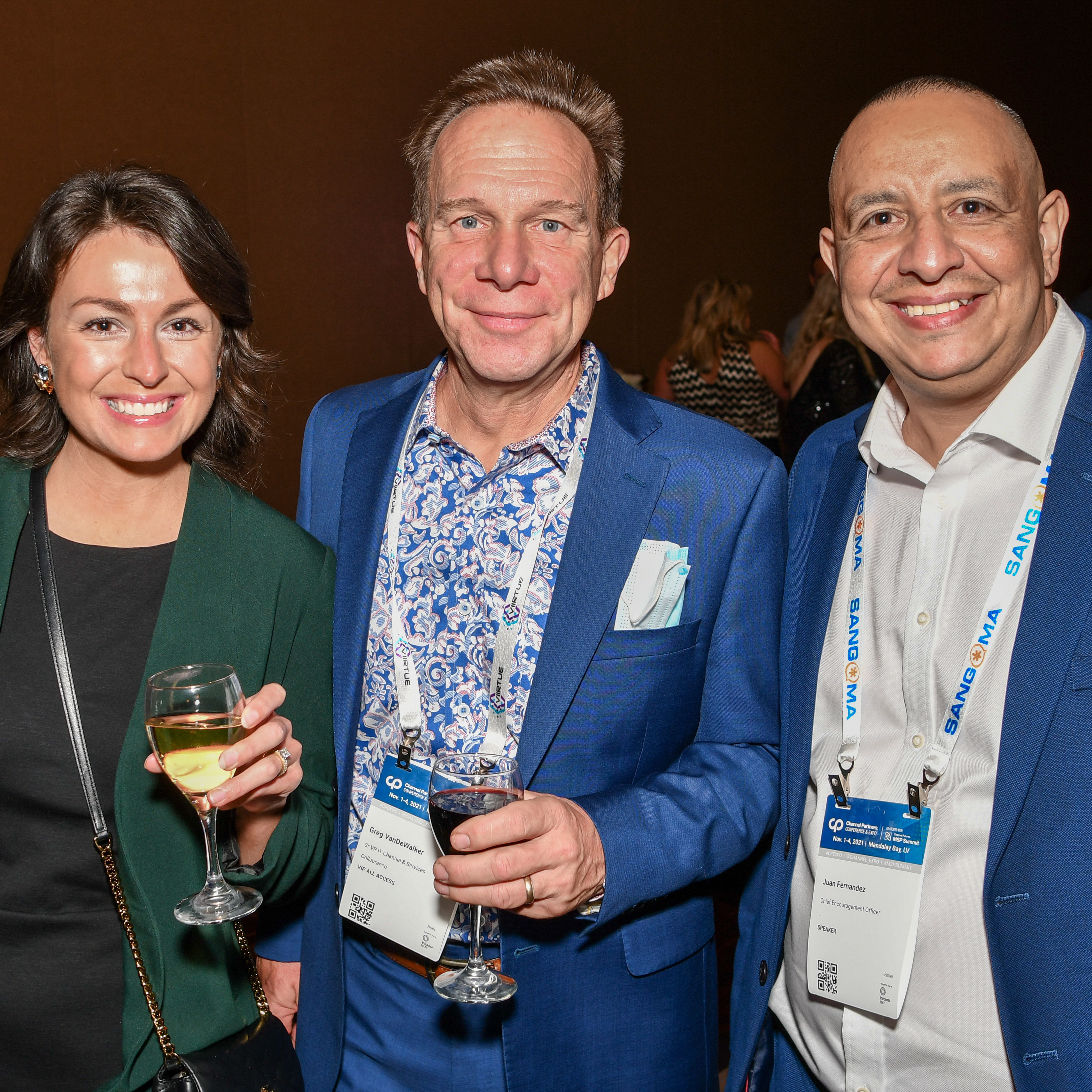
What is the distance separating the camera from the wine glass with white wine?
143cm

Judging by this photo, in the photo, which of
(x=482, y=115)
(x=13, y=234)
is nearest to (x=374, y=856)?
(x=482, y=115)

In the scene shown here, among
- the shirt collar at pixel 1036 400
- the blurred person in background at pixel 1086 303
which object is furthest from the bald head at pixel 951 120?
the blurred person in background at pixel 1086 303

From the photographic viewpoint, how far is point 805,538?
1.95m

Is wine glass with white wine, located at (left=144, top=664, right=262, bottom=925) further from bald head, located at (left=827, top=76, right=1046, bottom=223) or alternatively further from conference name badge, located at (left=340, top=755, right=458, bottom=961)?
bald head, located at (left=827, top=76, right=1046, bottom=223)

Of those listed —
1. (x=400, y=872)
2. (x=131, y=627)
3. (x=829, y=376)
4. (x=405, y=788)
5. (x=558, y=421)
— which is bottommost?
(x=400, y=872)

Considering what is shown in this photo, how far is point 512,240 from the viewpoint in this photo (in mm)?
1854

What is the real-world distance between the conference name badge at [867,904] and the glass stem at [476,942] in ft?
1.84

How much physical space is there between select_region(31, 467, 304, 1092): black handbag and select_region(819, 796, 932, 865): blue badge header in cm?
89

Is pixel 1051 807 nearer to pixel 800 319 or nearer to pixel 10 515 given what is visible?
pixel 10 515

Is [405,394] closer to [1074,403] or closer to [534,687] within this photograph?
[534,687]

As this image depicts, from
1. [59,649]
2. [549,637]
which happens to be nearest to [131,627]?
[59,649]

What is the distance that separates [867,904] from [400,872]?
72cm

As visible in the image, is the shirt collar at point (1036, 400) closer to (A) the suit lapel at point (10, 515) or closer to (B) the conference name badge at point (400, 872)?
(B) the conference name badge at point (400, 872)

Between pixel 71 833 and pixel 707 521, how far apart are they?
1.07 meters
